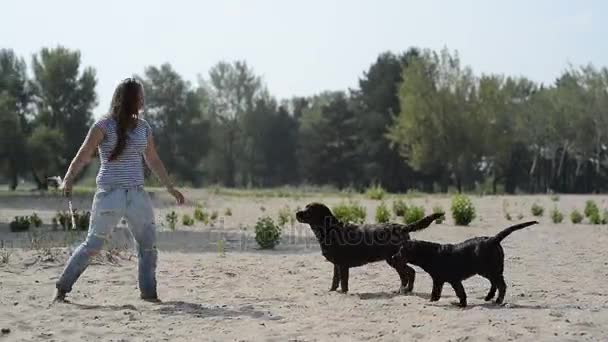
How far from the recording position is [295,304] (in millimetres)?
7340

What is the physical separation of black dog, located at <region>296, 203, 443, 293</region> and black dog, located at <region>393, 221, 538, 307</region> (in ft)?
2.30

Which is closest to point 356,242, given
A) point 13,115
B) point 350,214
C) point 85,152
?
point 85,152

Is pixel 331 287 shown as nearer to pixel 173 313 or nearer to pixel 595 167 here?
pixel 173 313

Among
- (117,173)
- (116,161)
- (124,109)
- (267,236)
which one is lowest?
(267,236)

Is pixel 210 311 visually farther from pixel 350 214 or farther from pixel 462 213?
pixel 462 213

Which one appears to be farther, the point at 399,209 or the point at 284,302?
the point at 399,209

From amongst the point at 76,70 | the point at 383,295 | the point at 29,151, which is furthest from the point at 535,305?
the point at 76,70

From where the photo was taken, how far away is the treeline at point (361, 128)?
4134 centimetres

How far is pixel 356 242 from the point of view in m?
8.01

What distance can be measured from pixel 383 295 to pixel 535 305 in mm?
1557

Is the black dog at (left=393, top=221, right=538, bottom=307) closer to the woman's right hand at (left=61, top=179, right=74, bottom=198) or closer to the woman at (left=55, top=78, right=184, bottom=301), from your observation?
the woman at (left=55, top=78, right=184, bottom=301)

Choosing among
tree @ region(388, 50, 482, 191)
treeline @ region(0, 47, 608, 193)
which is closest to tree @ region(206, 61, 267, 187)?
treeline @ region(0, 47, 608, 193)

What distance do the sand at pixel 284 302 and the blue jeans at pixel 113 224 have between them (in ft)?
1.26

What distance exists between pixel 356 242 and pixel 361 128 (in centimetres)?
5110
